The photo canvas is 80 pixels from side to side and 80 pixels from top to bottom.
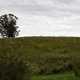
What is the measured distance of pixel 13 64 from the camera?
11102 millimetres

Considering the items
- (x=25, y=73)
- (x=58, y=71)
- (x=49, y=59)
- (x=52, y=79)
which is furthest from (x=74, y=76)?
(x=49, y=59)

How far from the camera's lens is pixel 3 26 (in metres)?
79.3

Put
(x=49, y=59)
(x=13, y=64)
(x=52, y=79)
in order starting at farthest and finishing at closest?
(x=49, y=59)
(x=52, y=79)
(x=13, y=64)

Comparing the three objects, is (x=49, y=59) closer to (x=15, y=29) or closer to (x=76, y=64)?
(x=76, y=64)

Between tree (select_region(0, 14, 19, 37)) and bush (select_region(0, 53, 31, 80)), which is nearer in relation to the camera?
bush (select_region(0, 53, 31, 80))

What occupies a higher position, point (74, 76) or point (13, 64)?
point (13, 64)

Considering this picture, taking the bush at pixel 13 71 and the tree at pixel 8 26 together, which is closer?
the bush at pixel 13 71

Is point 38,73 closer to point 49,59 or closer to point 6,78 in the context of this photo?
point 49,59

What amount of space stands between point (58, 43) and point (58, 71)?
2039 cm

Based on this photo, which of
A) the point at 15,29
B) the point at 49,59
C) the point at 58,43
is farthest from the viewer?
the point at 15,29

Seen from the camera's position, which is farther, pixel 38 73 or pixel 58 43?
pixel 58 43

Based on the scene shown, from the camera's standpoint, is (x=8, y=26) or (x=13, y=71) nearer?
(x=13, y=71)

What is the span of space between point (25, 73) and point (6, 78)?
2.05 ft

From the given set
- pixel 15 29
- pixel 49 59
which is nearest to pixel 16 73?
pixel 49 59
